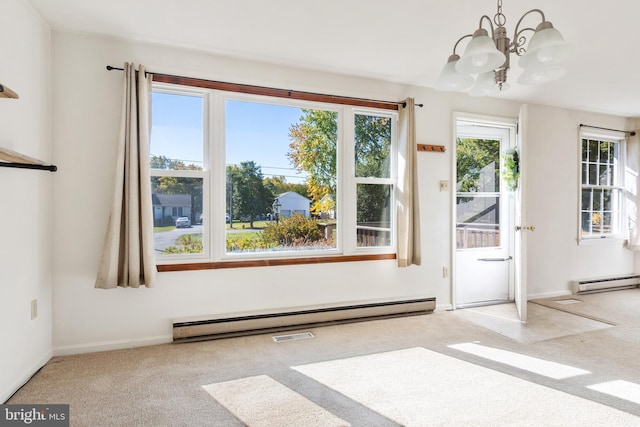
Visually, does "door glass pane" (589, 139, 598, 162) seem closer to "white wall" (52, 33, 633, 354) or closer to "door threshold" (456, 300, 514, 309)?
"white wall" (52, 33, 633, 354)

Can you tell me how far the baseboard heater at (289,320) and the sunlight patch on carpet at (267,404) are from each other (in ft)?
2.69

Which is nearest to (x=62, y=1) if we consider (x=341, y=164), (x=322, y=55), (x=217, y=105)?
(x=217, y=105)

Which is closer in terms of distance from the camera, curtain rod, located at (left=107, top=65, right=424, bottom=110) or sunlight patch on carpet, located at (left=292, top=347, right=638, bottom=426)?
sunlight patch on carpet, located at (left=292, top=347, right=638, bottom=426)

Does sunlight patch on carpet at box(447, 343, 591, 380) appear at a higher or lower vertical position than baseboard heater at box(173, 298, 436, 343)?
lower

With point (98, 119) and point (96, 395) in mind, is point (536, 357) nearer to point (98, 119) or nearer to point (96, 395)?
point (96, 395)

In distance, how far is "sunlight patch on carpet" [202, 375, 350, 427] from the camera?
1975mm

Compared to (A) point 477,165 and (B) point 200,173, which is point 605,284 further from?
(B) point 200,173

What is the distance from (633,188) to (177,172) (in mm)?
6189

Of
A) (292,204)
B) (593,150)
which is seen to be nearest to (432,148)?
(292,204)

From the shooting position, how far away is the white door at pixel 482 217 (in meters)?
4.45

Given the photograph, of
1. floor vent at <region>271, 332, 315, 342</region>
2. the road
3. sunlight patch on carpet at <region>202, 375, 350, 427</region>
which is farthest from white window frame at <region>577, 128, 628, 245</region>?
the road

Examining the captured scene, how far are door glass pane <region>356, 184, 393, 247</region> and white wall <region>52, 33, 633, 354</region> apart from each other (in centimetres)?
27

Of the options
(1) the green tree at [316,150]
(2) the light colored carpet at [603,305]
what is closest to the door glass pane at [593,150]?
(2) the light colored carpet at [603,305]

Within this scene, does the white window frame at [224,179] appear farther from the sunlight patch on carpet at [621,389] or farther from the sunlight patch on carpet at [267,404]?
the sunlight patch on carpet at [621,389]
